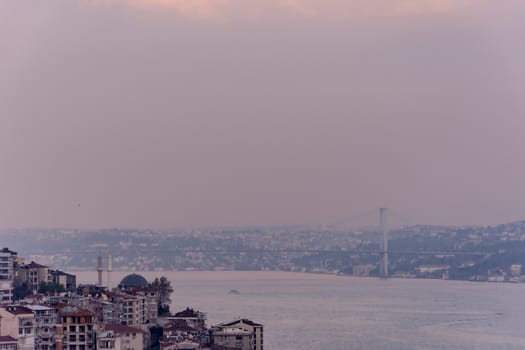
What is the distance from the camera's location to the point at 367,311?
1252 inches

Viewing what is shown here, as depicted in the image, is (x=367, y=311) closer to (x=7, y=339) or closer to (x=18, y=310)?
(x=18, y=310)

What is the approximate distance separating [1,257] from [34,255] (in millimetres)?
28322

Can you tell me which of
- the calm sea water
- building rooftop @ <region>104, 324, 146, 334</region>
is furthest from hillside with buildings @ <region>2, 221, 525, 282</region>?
building rooftop @ <region>104, 324, 146, 334</region>

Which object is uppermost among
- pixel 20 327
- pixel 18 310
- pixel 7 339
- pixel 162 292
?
pixel 162 292

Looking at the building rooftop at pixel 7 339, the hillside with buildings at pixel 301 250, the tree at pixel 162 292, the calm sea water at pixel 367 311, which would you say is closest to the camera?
the building rooftop at pixel 7 339

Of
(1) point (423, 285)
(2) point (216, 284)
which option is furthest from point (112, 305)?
(1) point (423, 285)

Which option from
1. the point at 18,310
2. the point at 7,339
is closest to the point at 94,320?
the point at 18,310

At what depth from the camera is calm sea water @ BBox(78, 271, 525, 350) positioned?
23.5m

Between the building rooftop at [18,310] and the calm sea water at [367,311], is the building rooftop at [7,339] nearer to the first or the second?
the building rooftop at [18,310]

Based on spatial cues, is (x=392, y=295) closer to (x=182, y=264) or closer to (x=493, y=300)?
(x=493, y=300)

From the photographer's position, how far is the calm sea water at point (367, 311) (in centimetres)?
2348

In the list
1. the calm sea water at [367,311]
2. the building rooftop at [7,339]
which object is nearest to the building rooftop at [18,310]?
the building rooftop at [7,339]

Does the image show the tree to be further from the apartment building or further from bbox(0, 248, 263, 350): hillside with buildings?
the apartment building

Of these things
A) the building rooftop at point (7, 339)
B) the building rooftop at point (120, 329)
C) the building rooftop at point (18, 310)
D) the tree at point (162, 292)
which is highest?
the tree at point (162, 292)
